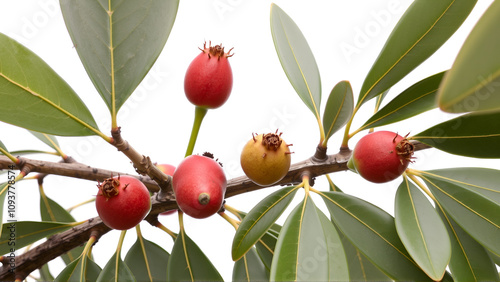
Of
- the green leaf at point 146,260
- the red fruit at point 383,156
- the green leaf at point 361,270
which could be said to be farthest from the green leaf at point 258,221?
the green leaf at point 146,260

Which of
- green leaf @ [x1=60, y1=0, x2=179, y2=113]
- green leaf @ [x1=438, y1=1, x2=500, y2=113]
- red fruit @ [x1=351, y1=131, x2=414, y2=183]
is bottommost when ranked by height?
red fruit @ [x1=351, y1=131, x2=414, y2=183]

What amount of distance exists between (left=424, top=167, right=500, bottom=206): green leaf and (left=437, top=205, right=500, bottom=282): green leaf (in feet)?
0.27

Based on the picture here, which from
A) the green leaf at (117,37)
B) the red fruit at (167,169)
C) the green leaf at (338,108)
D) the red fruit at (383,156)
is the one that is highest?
the green leaf at (117,37)

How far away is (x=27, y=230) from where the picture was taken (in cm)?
113

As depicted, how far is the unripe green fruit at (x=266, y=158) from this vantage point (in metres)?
0.86

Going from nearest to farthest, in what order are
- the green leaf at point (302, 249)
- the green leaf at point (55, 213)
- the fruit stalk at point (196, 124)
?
1. the green leaf at point (302, 249)
2. the fruit stalk at point (196, 124)
3. the green leaf at point (55, 213)

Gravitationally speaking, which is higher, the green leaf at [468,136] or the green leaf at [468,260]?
the green leaf at [468,136]

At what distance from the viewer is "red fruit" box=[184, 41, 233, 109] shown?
0.92 m

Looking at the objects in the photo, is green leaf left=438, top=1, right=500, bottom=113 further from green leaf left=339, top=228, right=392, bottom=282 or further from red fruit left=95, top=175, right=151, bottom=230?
green leaf left=339, top=228, right=392, bottom=282

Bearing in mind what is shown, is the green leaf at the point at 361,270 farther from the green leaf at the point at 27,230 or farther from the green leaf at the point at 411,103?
the green leaf at the point at 27,230

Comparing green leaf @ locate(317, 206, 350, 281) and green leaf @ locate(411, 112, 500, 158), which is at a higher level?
green leaf @ locate(411, 112, 500, 158)

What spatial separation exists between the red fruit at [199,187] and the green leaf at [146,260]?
14.7 inches

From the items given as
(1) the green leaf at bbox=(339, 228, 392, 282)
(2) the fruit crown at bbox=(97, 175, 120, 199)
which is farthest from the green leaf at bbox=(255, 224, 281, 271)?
(2) the fruit crown at bbox=(97, 175, 120, 199)

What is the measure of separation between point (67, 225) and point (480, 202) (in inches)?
34.7
